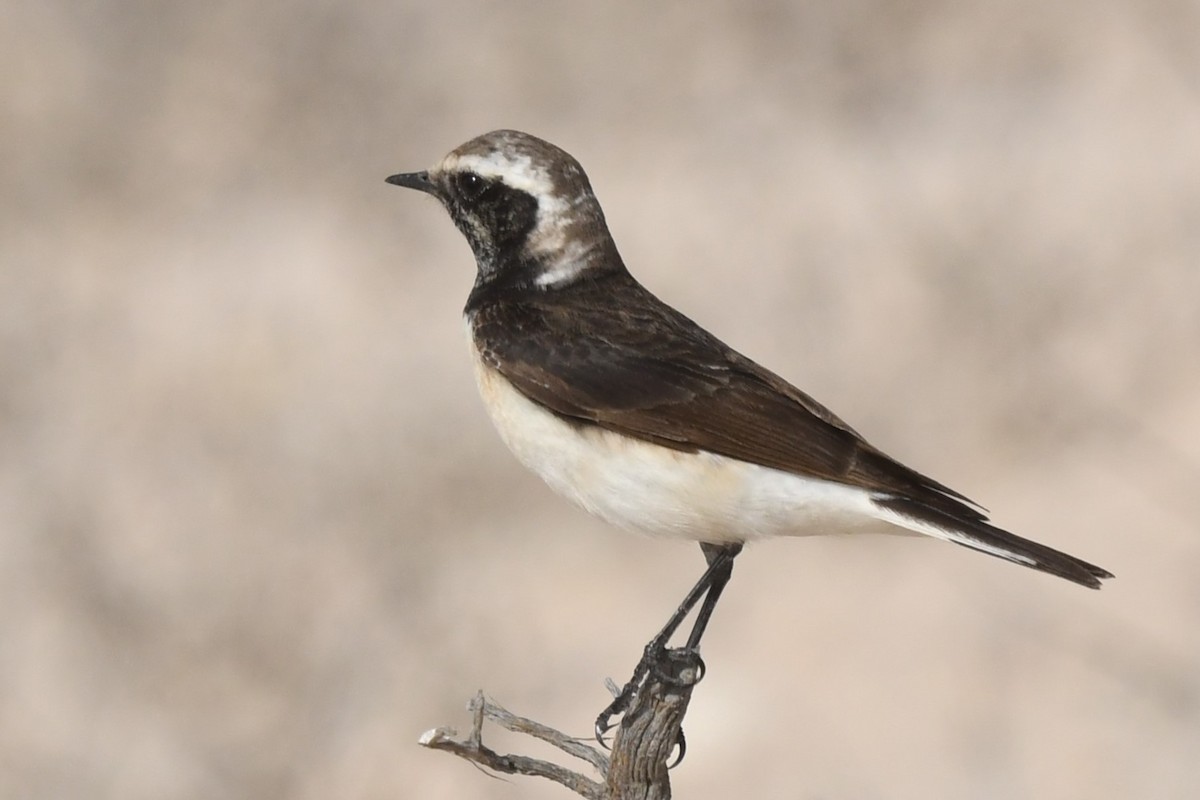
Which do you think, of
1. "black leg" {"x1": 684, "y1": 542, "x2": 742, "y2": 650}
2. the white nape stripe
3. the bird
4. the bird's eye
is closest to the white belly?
the bird

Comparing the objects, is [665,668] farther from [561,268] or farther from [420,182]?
[420,182]

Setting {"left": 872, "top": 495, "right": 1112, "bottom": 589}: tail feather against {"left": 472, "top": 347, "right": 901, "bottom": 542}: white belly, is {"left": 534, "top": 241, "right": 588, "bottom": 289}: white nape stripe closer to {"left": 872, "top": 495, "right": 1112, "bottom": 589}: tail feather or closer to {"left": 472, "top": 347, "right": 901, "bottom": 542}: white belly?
{"left": 472, "top": 347, "right": 901, "bottom": 542}: white belly

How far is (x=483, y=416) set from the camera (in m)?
10.9

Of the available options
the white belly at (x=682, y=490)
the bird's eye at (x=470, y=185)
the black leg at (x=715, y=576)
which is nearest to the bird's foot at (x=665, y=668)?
the black leg at (x=715, y=576)

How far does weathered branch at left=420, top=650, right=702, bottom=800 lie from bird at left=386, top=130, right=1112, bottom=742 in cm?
8

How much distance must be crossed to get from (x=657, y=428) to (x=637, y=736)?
99 cm

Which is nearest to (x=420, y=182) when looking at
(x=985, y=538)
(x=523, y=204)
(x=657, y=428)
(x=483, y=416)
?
(x=523, y=204)

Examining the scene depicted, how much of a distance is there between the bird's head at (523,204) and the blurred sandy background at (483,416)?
5.12 metres

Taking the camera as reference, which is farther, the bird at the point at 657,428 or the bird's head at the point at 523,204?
the bird's head at the point at 523,204

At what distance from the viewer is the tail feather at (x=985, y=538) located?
4164mm

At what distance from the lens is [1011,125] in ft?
40.7

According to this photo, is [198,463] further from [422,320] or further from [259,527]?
[422,320]

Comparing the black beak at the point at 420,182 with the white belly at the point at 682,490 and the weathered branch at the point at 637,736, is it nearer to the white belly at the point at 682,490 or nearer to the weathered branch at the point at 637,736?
the white belly at the point at 682,490

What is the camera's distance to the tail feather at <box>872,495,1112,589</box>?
13.7 feet
